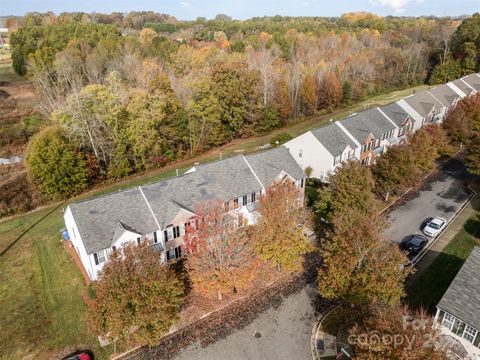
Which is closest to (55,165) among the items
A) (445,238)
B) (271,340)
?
(271,340)

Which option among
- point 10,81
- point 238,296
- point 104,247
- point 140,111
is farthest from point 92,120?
point 10,81

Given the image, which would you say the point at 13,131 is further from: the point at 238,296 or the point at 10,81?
the point at 238,296

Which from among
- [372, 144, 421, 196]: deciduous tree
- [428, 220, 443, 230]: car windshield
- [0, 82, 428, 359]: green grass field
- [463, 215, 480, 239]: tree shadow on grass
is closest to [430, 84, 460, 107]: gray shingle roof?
[372, 144, 421, 196]: deciduous tree

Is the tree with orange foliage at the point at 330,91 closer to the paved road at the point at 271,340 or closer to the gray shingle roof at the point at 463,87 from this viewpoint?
the gray shingle roof at the point at 463,87

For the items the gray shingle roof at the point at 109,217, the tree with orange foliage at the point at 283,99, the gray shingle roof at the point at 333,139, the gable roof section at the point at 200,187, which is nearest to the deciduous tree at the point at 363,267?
the gable roof section at the point at 200,187

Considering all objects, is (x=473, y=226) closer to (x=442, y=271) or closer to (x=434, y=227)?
(x=434, y=227)
